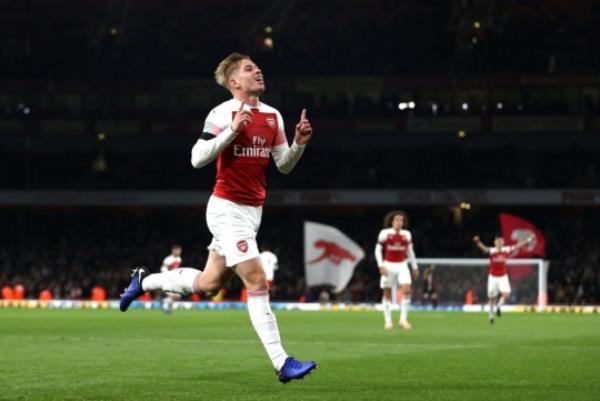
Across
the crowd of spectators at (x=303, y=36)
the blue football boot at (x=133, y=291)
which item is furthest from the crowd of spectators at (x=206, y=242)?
the blue football boot at (x=133, y=291)

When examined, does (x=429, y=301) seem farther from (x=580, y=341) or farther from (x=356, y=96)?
(x=580, y=341)

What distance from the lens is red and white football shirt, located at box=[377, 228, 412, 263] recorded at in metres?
25.0

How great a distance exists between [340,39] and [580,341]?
39878mm

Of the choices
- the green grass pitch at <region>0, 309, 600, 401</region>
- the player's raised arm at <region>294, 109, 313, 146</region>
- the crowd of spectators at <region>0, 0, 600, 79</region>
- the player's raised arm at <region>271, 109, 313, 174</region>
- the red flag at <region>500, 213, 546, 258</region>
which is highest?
the crowd of spectators at <region>0, 0, 600, 79</region>

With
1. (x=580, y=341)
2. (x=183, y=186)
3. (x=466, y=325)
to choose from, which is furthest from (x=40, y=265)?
(x=580, y=341)

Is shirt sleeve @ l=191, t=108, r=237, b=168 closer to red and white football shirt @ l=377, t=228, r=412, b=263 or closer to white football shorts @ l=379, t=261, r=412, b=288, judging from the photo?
red and white football shirt @ l=377, t=228, r=412, b=263

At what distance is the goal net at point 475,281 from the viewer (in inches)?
1601

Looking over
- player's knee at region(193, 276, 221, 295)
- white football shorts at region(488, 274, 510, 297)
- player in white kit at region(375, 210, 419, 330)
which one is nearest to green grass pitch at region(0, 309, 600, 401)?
player's knee at region(193, 276, 221, 295)

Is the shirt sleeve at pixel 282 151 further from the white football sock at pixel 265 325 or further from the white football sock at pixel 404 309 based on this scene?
the white football sock at pixel 404 309

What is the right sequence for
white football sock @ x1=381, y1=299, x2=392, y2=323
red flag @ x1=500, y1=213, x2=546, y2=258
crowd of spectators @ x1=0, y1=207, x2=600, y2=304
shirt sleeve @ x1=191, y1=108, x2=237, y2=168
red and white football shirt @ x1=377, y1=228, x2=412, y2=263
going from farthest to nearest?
crowd of spectators @ x1=0, y1=207, x2=600, y2=304 → red flag @ x1=500, y1=213, x2=546, y2=258 → red and white football shirt @ x1=377, y1=228, x2=412, y2=263 → white football sock @ x1=381, y1=299, x2=392, y2=323 → shirt sleeve @ x1=191, y1=108, x2=237, y2=168

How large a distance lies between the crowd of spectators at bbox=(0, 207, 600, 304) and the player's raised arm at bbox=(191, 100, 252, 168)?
33.2 metres

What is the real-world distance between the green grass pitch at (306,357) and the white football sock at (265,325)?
353 millimetres

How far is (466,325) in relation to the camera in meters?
26.3

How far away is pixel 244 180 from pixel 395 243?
1571cm
